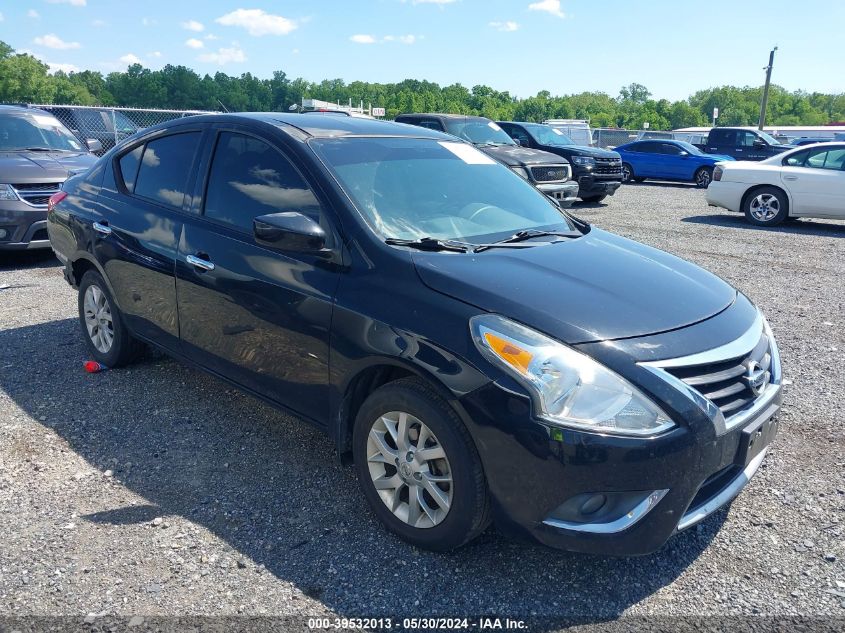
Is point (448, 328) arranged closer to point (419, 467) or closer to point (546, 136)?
point (419, 467)

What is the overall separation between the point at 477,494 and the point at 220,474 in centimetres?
160

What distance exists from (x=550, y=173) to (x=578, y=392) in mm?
11468

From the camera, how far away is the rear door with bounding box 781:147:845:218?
39.2 ft

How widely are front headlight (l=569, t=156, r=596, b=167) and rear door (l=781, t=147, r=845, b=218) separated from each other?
13.1ft

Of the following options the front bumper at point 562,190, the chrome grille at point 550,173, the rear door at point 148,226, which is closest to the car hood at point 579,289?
the rear door at point 148,226

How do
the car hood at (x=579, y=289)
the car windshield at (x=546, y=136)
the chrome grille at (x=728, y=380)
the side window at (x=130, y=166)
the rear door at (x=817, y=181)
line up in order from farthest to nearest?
the car windshield at (x=546, y=136) < the rear door at (x=817, y=181) < the side window at (x=130, y=166) < the car hood at (x=579, y=289) < the chrome grille at (x=728, y=380)

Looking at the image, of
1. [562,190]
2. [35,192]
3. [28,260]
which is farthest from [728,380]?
[562,190]

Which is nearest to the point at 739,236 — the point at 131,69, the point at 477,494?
the point at 477,494

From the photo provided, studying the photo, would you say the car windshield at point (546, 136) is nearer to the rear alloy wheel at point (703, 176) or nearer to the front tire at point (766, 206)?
the front tire at point (766, 206)

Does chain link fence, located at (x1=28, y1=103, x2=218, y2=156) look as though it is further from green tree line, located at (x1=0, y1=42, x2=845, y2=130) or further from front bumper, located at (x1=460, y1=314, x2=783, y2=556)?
green tree line, located at (x1=0, y1=42, x2=845, y2=130)

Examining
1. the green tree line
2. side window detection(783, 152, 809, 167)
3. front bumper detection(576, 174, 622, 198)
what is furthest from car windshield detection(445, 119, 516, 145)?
the green tree line

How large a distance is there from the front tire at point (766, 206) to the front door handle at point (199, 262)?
11758 millimetres

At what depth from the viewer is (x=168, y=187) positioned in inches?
167

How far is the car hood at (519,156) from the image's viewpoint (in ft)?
42.5
